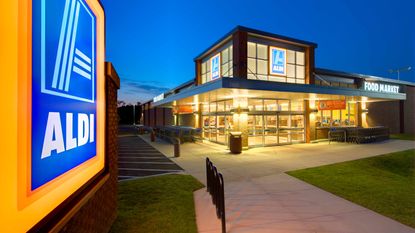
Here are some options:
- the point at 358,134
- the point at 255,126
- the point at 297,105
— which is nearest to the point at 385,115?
the point at 358,134

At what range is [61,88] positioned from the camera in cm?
225

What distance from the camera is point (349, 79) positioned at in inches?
969

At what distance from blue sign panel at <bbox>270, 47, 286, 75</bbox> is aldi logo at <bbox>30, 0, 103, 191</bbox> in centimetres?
1655

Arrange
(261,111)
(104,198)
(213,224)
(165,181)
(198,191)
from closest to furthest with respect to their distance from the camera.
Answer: (104,198) < (213,224) < (198,191) < (165,181) < (261,111)

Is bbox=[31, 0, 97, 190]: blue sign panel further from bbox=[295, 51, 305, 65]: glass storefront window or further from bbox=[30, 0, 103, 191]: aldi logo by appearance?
bbox=[295, 51, 305, 65]: glass storefront window

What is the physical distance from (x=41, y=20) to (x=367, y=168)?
11907 mm

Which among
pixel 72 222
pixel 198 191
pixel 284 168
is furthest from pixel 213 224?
pixel 284 168

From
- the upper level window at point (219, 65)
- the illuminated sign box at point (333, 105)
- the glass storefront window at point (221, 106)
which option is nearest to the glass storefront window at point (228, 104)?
the glass storefront window at point (221, 106)

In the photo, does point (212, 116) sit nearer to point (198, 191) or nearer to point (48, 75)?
point (198, 191)

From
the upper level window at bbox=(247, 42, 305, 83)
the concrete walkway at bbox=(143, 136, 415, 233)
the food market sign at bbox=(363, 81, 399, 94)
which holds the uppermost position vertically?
the upper level window at bbox=(247, 42, 305, 83)

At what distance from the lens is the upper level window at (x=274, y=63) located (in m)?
17.4

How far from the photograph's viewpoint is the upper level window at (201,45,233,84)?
17.9 m

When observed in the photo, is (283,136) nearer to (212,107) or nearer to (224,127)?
(224,127)

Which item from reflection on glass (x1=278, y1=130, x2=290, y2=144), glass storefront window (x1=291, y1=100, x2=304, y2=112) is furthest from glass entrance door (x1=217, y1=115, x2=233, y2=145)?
glass storefront window (x1=291, y1=100, x2=304, y2=112)
